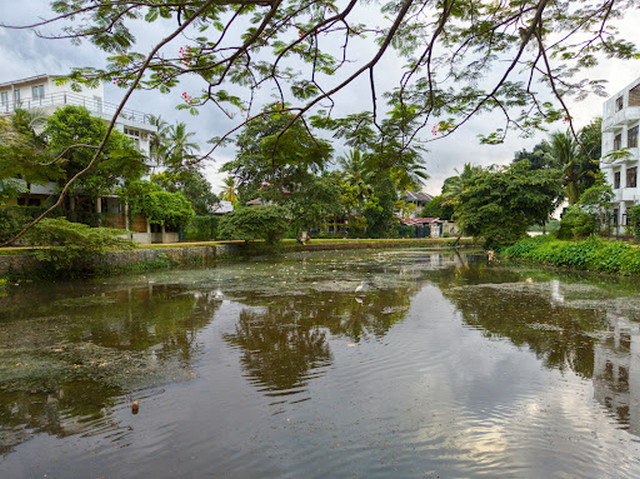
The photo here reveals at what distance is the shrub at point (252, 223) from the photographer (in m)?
22.0

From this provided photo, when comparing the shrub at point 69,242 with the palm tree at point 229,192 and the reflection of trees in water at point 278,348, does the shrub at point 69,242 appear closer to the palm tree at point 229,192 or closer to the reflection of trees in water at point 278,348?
the reflection of trees in water at point 278,348

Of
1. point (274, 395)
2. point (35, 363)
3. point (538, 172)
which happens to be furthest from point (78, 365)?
point (538, 172)

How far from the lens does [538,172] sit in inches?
835

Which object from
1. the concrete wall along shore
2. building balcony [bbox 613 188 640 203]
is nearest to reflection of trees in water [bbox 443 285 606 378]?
the concrete wall along shore

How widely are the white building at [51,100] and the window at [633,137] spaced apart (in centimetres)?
2673

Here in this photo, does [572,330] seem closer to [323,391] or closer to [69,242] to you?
[323,391]

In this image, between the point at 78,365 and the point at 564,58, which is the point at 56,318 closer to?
the point at 78,365

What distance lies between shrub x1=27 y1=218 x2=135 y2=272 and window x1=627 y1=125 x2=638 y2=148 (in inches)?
993

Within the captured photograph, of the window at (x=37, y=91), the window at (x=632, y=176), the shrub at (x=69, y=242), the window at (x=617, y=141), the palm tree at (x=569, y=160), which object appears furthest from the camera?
the palm tree at (x=569, y=160)

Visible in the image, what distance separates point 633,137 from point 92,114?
2959cm

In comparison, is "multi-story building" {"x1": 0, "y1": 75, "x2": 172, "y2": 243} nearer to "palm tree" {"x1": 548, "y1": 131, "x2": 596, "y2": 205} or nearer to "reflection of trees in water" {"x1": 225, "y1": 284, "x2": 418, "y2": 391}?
"reflection of trees in water" {"x1": 225, "y1": 284, "x2": 418, "y2": 391}

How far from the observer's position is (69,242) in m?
12.0

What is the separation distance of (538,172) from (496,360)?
19611 mm

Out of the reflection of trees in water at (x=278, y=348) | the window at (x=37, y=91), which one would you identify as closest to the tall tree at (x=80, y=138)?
the window at (x=37, y=91)
